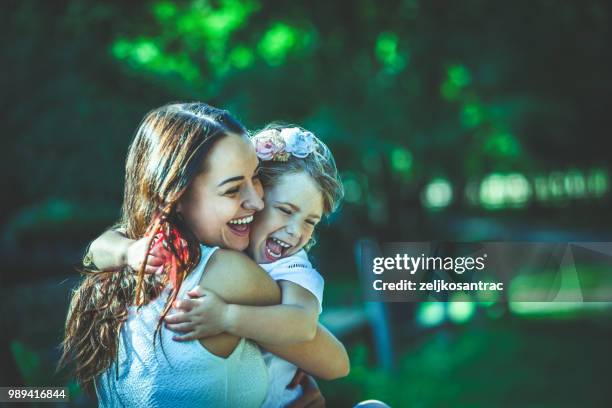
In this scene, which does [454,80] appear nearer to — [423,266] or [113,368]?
[423,266]

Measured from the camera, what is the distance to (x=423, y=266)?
2.29 metres

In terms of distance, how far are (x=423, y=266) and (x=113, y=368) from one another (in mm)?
1170

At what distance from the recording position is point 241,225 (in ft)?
5.24

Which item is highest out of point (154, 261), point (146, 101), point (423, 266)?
point (146, 101)

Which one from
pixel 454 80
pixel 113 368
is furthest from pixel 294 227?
pixel 454 80

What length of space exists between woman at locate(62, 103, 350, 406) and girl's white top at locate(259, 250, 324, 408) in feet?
0.16

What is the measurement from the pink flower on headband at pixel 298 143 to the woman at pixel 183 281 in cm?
14

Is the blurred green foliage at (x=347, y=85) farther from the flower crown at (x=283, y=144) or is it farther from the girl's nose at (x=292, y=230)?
the girl's nose at (x=292, y=230)

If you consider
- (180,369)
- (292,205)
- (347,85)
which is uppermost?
(347,85)

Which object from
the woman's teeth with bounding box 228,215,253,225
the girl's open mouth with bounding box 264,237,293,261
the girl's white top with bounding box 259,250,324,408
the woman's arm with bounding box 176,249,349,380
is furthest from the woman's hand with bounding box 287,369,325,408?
the woman's teeth with bounding box 228,215,253,225

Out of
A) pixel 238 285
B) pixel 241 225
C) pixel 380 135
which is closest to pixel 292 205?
pixel 241 225

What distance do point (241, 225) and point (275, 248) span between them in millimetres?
113

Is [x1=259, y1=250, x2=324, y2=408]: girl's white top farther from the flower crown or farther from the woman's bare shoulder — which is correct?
the flower crown

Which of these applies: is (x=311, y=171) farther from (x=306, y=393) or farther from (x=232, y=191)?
(x=306, y=393)
